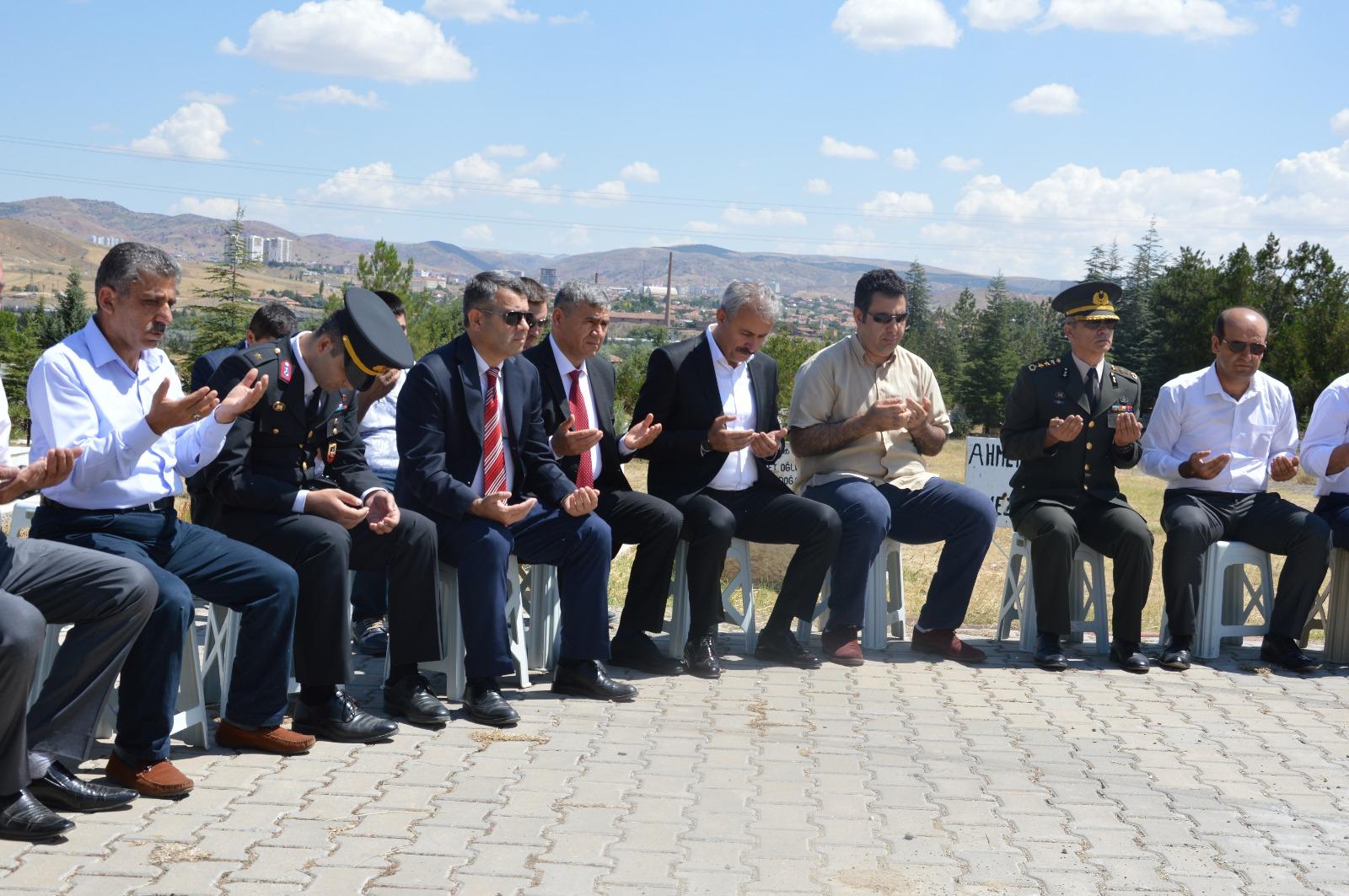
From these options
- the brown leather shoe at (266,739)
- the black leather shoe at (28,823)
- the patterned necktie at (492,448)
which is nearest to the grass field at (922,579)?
the patterned necktie at (492,448)

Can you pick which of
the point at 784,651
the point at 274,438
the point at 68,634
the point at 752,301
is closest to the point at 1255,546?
the point at 784,651

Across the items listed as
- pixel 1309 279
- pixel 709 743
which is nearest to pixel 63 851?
pixel 709 743

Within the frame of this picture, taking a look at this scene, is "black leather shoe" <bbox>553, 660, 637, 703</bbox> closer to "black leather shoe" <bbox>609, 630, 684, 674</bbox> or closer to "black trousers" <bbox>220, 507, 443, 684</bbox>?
"black leather shoe" <bbox>609, 630, 684, 674</bbox>

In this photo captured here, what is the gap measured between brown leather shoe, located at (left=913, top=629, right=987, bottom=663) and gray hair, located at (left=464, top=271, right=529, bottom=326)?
2963 mm

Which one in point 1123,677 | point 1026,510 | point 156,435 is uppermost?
point 156,435

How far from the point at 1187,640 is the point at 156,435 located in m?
5.37

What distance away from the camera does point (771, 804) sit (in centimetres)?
459

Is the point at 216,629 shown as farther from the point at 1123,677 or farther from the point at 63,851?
the point at 1123,677

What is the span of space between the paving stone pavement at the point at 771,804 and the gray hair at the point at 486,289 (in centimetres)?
178

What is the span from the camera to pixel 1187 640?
Answer: 7.16 metres

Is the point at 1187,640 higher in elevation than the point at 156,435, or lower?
lower

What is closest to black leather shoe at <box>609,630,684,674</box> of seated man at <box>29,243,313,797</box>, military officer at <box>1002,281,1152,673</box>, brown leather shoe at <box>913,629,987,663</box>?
brown leather shoe at <box>913,629,987,663</box>

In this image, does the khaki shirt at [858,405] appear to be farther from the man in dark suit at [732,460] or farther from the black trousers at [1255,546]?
the black trousers at [1255,546]

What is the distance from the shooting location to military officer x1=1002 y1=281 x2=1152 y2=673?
23.0 ft
